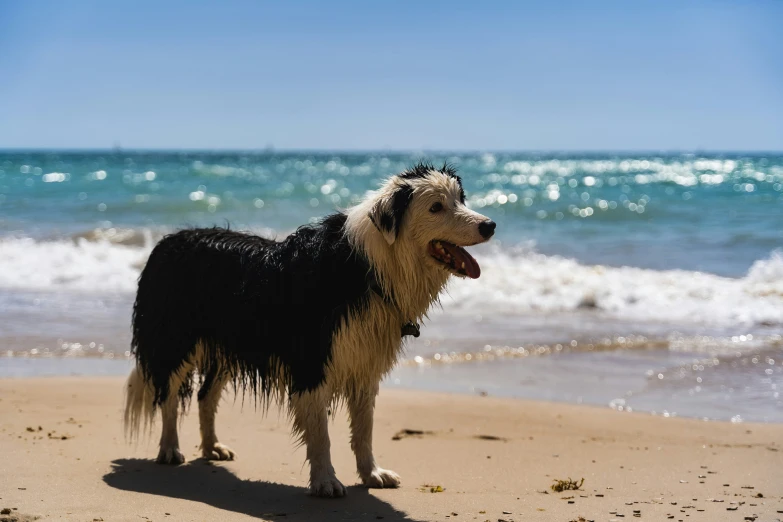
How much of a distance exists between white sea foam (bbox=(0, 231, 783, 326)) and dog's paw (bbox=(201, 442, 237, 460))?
5002mm

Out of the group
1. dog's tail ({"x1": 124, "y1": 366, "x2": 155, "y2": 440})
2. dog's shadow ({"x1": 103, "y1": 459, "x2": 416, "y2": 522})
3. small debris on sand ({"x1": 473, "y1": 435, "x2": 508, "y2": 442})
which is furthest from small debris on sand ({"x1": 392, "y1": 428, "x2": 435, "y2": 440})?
dog's tail ({"x1": 124, "y1": 366, "x2": 155, "y2": 440})

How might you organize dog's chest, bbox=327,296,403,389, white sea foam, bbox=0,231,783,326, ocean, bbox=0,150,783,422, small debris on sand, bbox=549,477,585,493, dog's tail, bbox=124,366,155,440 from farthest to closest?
1. white sea foam, bbox=0,231,783,326
2. ocean, bbox=0,150,783,422
3. dog's tail, bbox=124,366,155,440
4. small debris on sand, bbox=549,477,585,493
5. dog's chest, bbox=327,296,403,389


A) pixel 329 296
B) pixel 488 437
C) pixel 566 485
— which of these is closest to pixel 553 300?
pixel 488 437

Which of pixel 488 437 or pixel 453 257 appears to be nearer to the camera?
pixel 453 257

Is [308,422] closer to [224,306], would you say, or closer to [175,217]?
[224,306]

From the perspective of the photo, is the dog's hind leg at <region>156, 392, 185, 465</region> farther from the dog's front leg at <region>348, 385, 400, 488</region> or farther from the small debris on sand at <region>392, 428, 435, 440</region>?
the small debris on sand at <region>392, 428, 435, 440</region>

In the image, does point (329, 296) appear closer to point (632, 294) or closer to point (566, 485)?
point (566, 485)

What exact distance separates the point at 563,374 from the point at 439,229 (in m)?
4.43

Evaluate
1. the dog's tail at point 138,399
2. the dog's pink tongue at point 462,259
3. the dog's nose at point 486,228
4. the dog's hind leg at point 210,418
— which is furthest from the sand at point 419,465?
the dog's nose at point 486,228

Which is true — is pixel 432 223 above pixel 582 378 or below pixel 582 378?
above

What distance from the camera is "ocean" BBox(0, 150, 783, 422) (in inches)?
330

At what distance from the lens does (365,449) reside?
5.25m

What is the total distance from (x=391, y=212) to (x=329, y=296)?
1.83 ft

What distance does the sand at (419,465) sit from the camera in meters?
4.68
